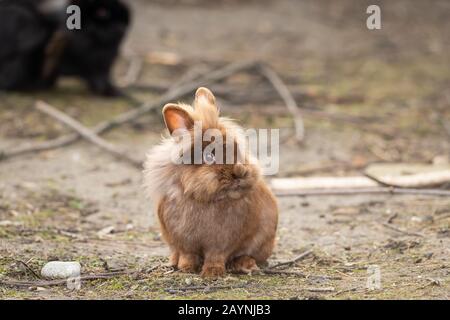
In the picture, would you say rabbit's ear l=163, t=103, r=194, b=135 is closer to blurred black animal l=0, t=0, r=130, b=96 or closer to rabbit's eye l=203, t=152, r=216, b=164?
rabbit's eye l=203, t=152, r=216, b=164

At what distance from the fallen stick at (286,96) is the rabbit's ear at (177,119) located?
14.1 feet

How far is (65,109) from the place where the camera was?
32.2ft

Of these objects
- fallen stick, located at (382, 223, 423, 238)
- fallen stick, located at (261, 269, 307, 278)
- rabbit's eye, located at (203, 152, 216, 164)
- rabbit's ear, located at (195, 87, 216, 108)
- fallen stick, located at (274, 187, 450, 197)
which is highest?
rabbit's ear, located at (195, 87, 216, 108)

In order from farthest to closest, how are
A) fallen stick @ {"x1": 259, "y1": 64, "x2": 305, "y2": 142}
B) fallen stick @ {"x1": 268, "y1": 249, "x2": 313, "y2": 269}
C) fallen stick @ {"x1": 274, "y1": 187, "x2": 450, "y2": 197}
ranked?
fallen stick @ {"x1": 259, "y1": 64, "x2": 305, "y2": 142} < fallen stick @ {"x1": 274, "y1": 187, "x2": 450, "y2": 197} < fallen stick @ {"x1": 268, "y1": 249, "x2": 313, "y2": 269}

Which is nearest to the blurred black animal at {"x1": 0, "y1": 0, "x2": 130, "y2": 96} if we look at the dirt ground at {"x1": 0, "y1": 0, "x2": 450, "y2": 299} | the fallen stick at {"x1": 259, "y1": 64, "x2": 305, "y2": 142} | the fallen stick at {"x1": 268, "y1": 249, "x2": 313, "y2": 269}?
the dirt ground at {"x1": 0, "y1": 0, "x2": 450, "y2": 299}

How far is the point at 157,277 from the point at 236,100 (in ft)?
18.4

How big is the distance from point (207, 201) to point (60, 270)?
920 millimetres

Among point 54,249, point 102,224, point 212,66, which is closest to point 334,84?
point 212,66

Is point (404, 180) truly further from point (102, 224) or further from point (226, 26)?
point (226, 26)

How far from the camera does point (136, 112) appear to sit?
30.6 ft

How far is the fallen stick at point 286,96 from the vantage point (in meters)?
9.17

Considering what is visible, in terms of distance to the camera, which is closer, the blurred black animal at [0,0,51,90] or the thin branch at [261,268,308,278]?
the thin branch at [261,268,308,278]

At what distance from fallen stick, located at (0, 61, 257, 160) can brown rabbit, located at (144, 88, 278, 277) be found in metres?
3.60

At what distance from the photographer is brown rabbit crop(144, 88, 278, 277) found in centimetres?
457
